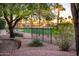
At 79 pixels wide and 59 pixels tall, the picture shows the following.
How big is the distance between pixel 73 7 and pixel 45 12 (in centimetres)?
27

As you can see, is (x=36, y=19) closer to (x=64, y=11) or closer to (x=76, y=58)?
(x=64, y=11)

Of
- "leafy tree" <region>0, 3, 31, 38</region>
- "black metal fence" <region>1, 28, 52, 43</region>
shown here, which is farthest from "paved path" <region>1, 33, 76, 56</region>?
"leafy tree" <region>0, 3, 31, 38</region>

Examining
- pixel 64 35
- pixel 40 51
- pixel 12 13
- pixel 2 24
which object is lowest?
pixel 40 51

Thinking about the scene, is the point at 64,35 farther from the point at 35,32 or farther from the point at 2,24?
the point at 2,24

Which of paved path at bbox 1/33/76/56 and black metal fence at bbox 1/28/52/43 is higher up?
black metal fence at bbox 1/28/52/43

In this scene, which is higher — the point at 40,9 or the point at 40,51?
the point at 40,9

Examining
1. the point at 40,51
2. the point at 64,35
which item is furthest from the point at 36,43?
the point at 64,35

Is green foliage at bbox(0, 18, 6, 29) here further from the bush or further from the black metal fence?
the bush

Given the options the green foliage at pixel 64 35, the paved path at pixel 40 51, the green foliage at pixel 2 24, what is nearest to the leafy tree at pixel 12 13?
the green foliage at pixel 2 24

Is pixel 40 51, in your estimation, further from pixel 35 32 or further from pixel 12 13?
pixel 12 13

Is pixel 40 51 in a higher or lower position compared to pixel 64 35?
lower

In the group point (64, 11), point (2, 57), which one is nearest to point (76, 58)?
point (64, 11)

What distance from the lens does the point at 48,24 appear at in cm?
324

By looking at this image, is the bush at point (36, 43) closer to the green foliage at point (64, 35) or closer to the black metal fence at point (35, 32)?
the black metal fence at point (35, 32)
